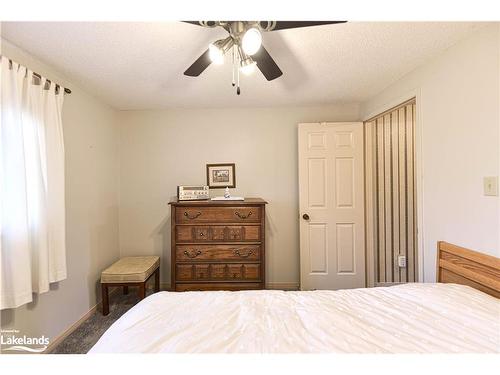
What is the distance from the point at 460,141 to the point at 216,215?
201cm

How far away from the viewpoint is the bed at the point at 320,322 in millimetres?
796

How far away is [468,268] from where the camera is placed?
1.37m

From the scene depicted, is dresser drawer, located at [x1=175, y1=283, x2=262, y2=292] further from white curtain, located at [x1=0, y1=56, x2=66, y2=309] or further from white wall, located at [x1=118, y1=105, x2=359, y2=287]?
white curtain, located at [x1=0, y1=56, x2=66, y2=309]

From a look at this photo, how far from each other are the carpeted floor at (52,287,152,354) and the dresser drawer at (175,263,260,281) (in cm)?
80

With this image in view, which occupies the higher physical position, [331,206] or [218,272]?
[331,206]

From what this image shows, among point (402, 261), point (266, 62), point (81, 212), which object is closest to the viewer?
point (266, 62)

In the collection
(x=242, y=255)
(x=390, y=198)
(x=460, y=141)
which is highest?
(x=460, y=141)

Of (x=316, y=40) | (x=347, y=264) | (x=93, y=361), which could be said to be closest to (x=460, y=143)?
(x=316, y=40)

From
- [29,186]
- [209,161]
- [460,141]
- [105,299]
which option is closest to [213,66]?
[209,161]

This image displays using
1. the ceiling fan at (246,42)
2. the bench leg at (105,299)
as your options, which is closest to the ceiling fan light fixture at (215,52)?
the ceiling fan at (246,42)

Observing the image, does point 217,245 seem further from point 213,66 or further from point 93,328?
point 213,66

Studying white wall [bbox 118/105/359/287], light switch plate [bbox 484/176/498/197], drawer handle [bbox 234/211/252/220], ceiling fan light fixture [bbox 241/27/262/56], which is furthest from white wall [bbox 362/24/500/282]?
drawer handle [bbox 234/211/252/220]

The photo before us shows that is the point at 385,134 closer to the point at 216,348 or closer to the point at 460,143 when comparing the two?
the point at 460,143
